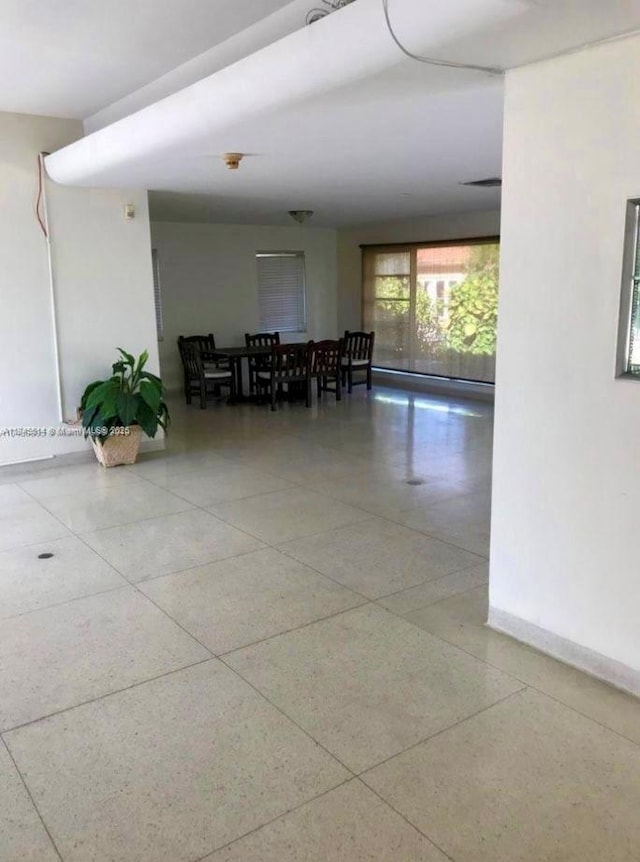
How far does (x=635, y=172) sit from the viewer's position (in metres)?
2.07

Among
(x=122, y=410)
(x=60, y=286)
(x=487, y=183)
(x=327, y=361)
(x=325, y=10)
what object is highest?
(x=325, y=10)

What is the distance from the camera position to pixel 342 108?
9.80 feet

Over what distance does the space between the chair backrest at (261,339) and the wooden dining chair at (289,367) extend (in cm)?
108

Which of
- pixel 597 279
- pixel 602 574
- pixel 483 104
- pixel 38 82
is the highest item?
pixel 38 82

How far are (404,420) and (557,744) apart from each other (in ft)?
16.8

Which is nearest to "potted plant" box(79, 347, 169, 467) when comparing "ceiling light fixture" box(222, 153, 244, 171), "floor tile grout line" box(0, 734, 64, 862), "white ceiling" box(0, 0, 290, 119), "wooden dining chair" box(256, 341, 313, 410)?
"ceiling light fixture" box(222, 153, 244, 171)

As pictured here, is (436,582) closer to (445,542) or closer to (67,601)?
(445,542)

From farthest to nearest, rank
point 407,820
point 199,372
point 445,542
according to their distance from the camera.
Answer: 1. point 199,372
2. point 445,542
3. point 407,820

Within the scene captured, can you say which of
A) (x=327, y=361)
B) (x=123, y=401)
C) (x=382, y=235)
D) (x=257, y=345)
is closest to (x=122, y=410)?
(x=123, y=401)

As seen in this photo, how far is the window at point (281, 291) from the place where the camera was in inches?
386

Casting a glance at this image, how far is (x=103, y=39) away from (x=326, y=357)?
5073 millimetres

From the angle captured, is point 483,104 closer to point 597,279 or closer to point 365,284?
point 597,279

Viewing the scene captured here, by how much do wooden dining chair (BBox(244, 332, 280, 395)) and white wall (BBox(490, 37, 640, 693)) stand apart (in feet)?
19.4

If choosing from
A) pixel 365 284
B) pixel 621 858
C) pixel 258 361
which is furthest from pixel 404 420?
pixel 621 858
